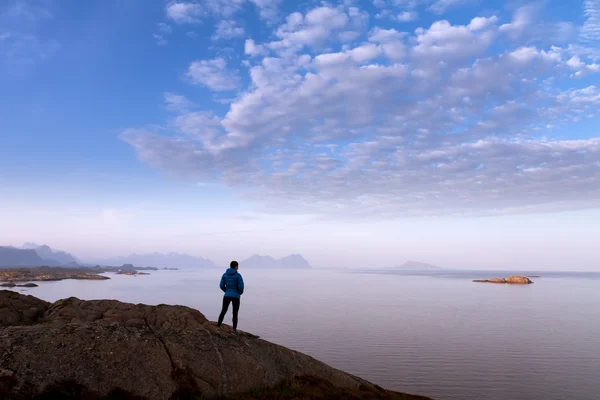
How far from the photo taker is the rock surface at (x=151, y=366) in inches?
476

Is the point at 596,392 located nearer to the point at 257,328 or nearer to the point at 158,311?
the point at 158,311

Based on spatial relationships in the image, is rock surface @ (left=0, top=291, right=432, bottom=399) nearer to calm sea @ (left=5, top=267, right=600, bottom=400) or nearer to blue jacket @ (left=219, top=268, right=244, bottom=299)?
blue jacket @ (left=219, top=268, right=244, bottom=299)

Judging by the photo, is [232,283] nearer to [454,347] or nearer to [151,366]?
[151,366]

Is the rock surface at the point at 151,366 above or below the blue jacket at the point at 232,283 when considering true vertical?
below

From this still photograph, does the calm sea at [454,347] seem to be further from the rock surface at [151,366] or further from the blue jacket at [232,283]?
the blue jacket at [232,283]

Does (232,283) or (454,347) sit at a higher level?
(232,283)

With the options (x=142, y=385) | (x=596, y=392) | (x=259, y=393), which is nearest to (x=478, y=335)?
(x=596, y=392)

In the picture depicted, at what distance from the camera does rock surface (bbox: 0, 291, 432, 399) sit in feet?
39.7

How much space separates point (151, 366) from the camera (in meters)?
13.7

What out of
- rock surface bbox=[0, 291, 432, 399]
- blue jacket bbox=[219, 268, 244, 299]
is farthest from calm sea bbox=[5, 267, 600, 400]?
blue jacket bbox=[219, 268, 244, 299]

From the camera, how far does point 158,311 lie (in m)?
32.5

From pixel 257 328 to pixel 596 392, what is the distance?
41.2m

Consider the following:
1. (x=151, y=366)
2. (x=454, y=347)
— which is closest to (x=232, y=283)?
(x=151, y=366)

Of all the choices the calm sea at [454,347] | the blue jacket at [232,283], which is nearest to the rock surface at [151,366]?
the blue jacket at [232,283]
